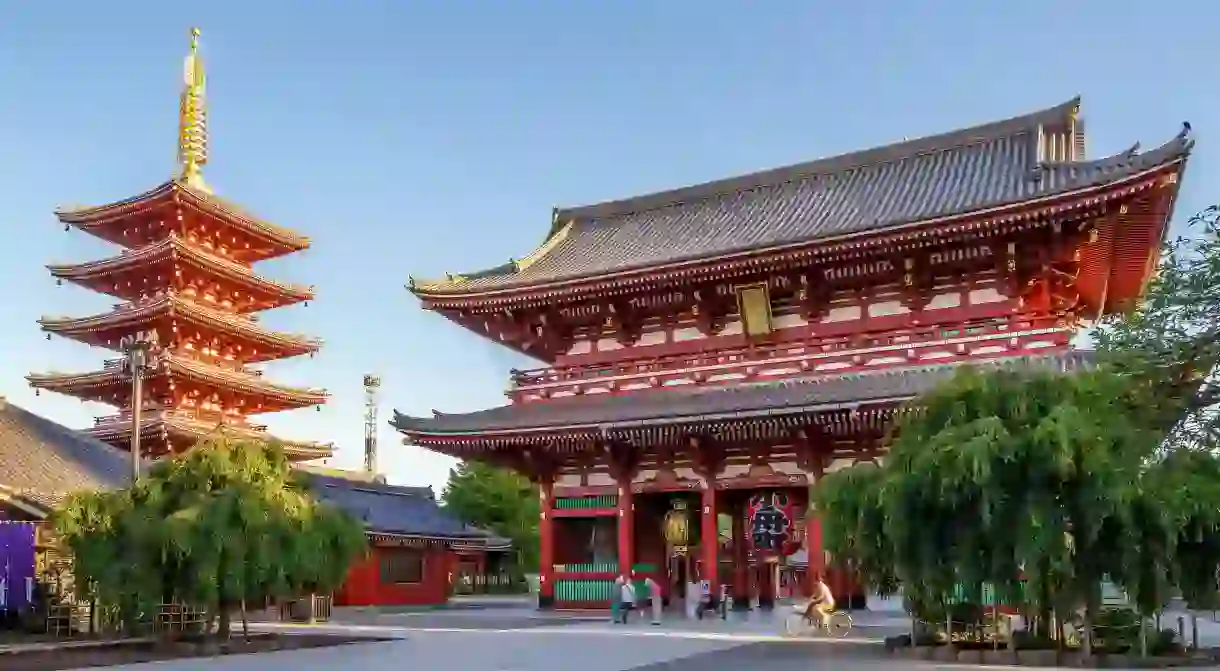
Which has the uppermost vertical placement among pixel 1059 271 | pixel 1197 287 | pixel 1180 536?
pixel 1059 271

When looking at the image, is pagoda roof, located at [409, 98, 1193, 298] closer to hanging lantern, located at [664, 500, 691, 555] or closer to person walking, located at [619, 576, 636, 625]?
hanging lantern, located at [664, 500, 691, 555]

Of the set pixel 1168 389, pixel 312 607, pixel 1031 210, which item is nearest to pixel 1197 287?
pixel 1168 389

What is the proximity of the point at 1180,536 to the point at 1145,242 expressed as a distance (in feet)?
46.3

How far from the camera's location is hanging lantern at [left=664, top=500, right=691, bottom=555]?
103ft

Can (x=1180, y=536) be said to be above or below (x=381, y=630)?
above

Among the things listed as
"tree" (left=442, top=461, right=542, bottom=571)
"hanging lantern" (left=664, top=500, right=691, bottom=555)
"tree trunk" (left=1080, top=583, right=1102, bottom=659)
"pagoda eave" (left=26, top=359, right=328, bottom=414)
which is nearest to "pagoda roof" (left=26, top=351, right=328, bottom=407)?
"pagoda eave" (left=26, top=359, right=328, bottom=414)

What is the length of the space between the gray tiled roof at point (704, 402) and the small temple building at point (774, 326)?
9 centimetres

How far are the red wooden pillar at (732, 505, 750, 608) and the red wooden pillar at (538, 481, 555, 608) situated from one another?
5.24 meters

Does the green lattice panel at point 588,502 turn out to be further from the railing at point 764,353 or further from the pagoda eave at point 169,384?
the pagoda eave at point 169,384

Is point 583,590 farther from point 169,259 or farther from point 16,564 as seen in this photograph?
point 169,259

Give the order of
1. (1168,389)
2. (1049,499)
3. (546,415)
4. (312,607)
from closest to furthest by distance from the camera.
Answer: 1. (1049,499)
2. (1168,389)
3. (546,415)
4. (312,607)

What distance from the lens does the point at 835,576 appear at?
A: 94.5 ft

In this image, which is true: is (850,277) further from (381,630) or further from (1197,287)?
(381,630)

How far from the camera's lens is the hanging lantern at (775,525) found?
29328 millimetres
